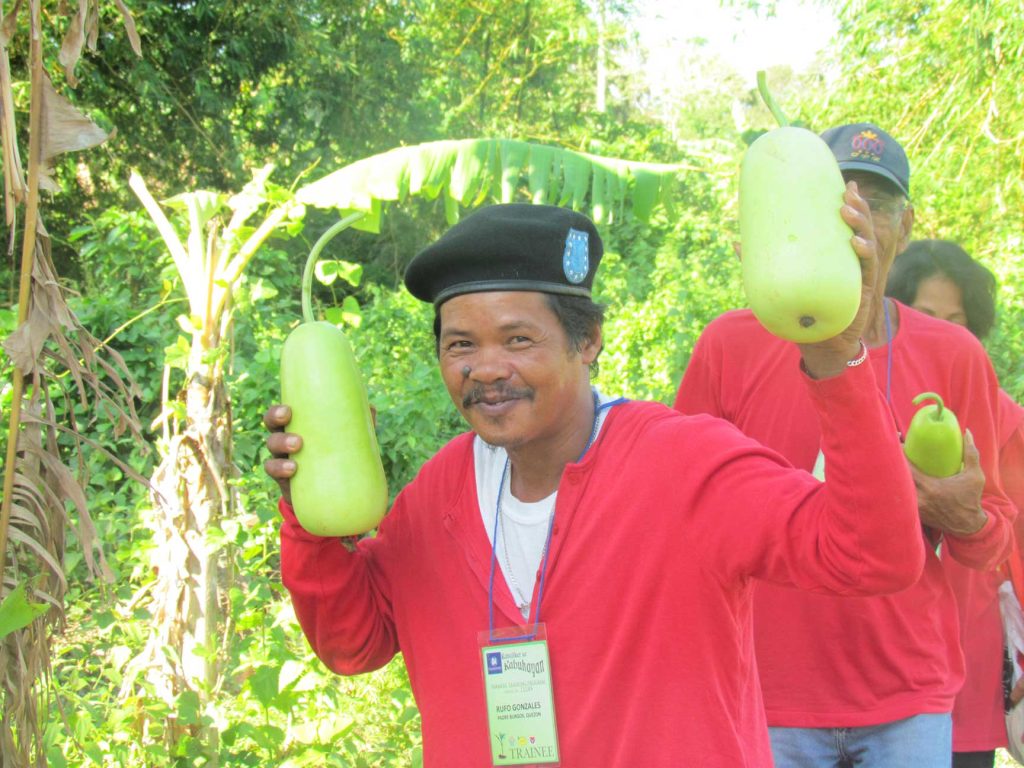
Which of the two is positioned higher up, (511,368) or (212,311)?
(212,311)

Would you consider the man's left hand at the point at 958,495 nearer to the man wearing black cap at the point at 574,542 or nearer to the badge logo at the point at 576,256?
the man wearing black cap at the point at 574,542

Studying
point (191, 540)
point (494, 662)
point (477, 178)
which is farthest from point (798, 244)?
point (477, 178)

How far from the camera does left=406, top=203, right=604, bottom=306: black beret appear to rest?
1.77 m

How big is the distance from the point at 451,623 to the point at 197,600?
2300mm

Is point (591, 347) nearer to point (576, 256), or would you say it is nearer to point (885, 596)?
point (576, 256)

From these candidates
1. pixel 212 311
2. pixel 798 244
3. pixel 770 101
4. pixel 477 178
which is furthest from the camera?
pixel 477 178

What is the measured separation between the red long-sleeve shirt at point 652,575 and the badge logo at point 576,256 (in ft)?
0.84

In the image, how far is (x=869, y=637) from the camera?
7.36 ft

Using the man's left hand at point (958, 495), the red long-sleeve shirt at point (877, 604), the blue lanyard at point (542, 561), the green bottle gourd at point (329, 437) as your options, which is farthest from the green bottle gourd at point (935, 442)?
the green bottle gourd at point (329, 437)

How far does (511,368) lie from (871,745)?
126cm

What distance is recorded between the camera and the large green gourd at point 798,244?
133 cm

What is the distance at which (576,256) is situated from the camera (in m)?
1.84

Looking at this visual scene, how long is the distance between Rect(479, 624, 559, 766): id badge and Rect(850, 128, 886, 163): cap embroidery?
136 centimetres

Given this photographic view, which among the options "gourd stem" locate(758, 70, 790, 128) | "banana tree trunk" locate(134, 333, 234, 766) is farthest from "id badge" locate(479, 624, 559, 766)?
"banana tree trunk" locate(134, 333, 234, 766)
